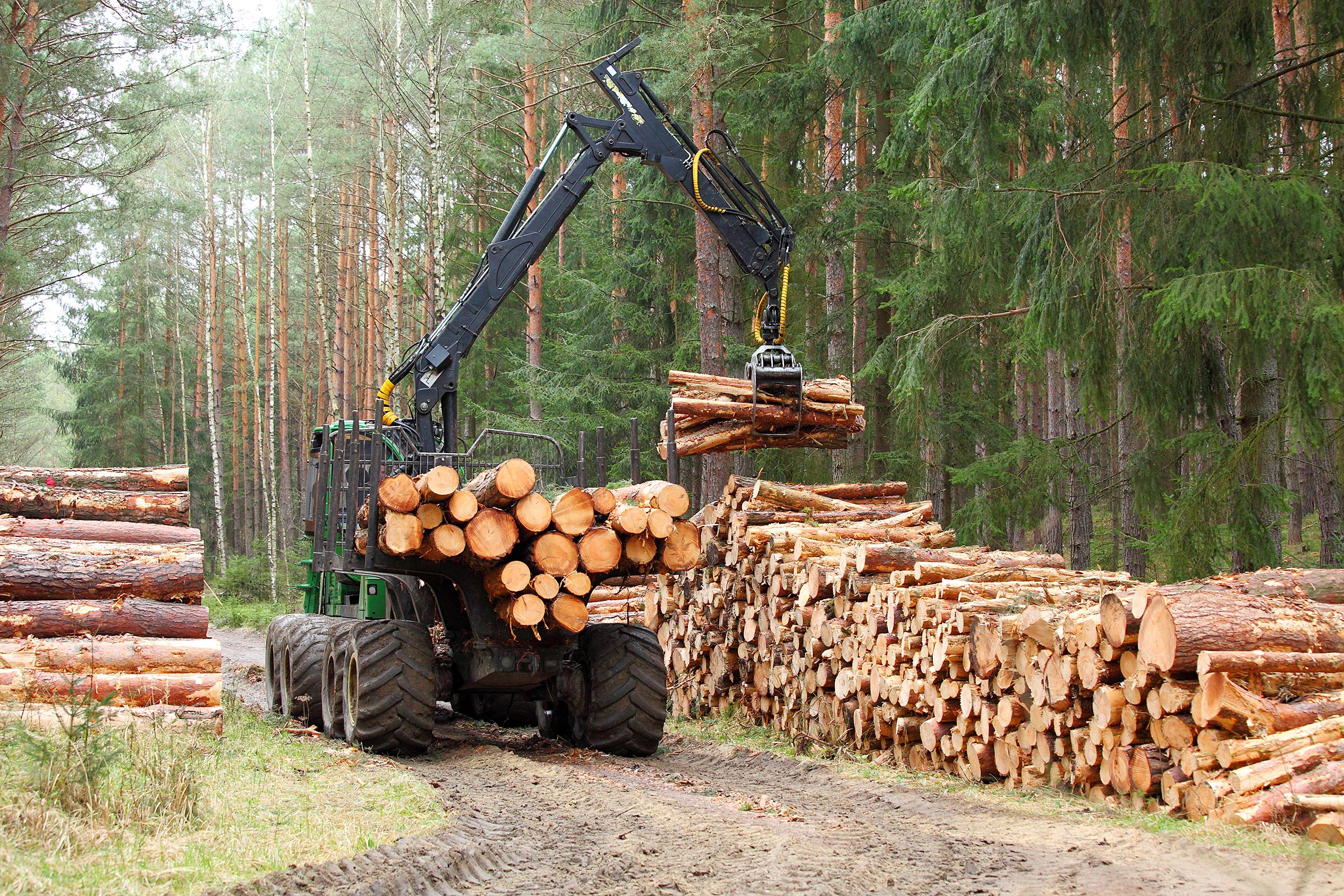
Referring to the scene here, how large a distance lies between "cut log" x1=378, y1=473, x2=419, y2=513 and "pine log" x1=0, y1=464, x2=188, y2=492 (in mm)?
2368

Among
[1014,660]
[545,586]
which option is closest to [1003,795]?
[1014,660]

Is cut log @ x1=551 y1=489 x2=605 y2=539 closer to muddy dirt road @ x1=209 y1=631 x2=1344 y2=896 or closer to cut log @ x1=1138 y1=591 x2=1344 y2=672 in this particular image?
muddy dirt road @ x1=209 y1=631 x2=1344 y2=896

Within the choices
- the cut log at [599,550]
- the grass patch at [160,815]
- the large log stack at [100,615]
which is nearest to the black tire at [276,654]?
the large log stack at [100,615]

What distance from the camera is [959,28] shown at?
10.4 metres

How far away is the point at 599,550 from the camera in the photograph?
7508 millimetres

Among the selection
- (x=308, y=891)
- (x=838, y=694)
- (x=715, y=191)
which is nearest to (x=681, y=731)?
(x=838, y=694)

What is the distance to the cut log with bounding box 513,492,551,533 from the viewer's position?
7.26 metres

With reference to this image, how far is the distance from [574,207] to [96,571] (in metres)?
5.15

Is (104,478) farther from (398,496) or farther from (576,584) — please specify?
(576,584)

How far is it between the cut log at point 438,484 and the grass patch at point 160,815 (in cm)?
189

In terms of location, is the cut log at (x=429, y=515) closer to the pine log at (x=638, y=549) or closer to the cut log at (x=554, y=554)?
the cut log at (x=554, y=554)

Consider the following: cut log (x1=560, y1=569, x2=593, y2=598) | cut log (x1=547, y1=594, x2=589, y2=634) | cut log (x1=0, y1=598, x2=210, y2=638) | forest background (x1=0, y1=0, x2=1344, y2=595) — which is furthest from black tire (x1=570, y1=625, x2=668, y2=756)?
forest background (x1=0, y1=0, x2=1344, y2=595)

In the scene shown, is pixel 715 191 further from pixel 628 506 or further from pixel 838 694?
pixel 838 694

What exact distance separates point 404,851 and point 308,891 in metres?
0.67
